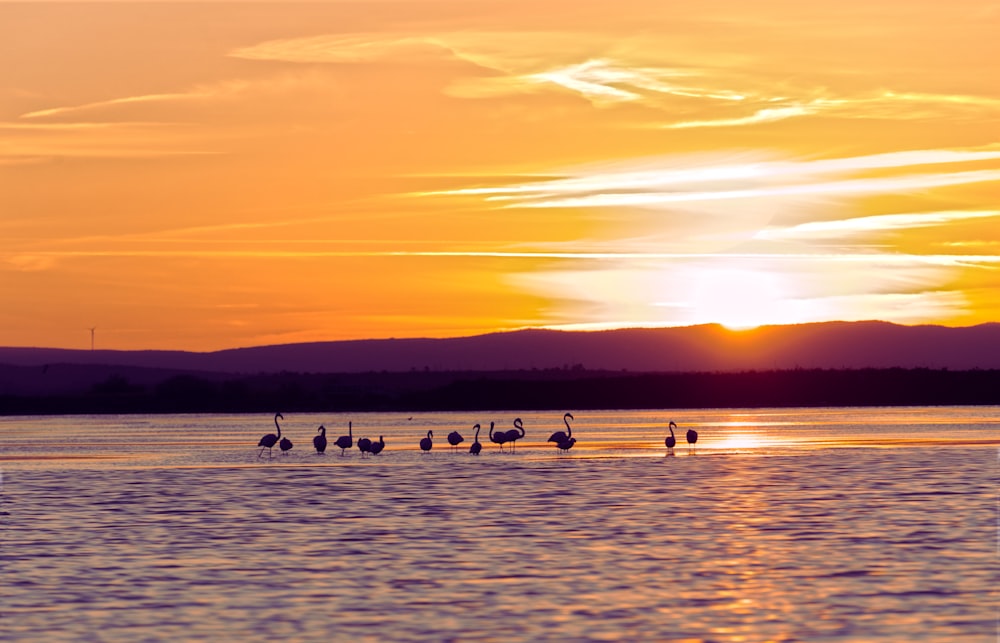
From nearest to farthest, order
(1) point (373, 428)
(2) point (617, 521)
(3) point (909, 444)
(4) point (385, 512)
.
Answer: (2) point (617, 521)
(4) point (385, 512)
(3) point (909, 444)
(1) point (373, 428)

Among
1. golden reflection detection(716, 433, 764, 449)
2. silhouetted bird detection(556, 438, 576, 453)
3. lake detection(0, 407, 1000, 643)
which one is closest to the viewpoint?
lake detection(0, 407, 1000, 643)

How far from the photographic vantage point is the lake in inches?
703

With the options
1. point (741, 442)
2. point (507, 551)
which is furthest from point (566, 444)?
point (507, 551)

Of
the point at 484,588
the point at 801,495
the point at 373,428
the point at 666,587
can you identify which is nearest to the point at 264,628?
the point at 484,588

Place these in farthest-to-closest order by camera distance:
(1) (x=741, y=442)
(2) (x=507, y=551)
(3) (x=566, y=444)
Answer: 1. (1) (x=741, y=442)
2. (3) (x=566, y=444)
3. (2) (x=507, y=551)

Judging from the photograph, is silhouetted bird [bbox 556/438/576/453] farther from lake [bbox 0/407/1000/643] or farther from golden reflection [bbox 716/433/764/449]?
golden reflection [bbox 716/433/764/449]

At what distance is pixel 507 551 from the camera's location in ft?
78.5

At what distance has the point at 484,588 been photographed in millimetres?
20312

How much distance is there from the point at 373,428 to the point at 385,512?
53.6 m

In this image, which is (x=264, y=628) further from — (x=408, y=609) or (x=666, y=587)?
(x=666, y=587)

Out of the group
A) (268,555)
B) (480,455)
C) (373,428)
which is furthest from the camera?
(373,428)

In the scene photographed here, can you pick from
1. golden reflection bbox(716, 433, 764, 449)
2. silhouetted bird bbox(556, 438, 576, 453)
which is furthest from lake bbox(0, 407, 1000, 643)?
golden reflection bbox(716, 433, 764, 449)

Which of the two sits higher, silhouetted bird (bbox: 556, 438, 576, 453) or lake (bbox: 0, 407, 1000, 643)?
silhouetted bird (bbox: 556, 438, 576, 453)

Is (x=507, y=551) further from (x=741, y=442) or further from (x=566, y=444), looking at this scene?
(x=741, y=442)
